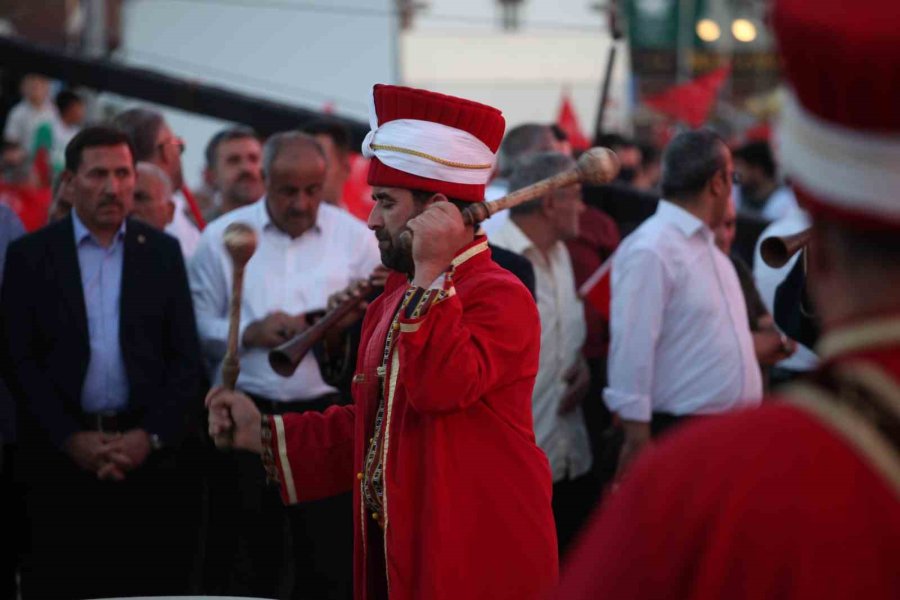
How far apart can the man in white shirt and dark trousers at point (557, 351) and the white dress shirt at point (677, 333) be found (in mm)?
476

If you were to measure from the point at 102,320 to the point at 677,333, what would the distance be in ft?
7.84

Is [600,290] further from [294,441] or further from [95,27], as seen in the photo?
[95,27]

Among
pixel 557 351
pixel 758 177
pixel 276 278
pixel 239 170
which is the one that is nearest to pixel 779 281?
pixel 557 351

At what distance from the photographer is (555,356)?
622 centimetres

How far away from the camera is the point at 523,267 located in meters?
5.47

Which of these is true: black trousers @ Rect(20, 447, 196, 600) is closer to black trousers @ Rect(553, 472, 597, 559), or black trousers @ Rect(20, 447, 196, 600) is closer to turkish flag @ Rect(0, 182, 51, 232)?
black trousers @ Rect(553, 472, 597, 559)

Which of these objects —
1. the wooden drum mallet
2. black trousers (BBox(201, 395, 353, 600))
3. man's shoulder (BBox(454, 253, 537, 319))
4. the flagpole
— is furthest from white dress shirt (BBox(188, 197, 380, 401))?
the flagpole

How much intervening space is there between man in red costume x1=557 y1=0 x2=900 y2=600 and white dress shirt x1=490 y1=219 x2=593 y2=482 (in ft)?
15.0

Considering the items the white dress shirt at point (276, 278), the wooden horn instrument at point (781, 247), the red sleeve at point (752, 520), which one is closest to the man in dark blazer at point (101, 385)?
the white dress shirt at point (276, 278)

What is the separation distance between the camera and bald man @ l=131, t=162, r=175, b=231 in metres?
6.90

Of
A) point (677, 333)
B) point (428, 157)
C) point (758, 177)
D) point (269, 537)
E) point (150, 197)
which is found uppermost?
point (428, 157)

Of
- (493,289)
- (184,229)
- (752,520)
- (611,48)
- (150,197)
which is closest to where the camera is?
(752,520)

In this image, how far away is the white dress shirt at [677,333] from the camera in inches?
221

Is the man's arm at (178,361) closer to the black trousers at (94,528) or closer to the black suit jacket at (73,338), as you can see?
the black suit jacket at (73,338)
